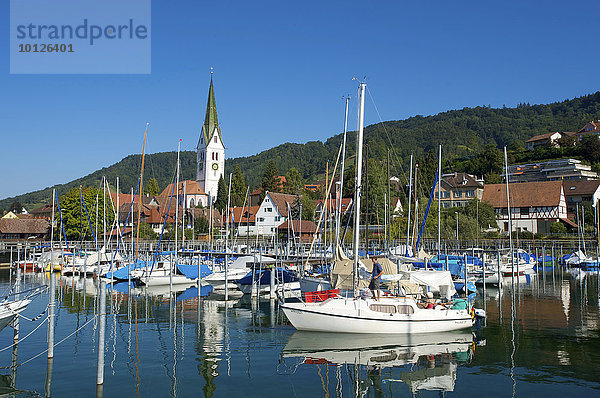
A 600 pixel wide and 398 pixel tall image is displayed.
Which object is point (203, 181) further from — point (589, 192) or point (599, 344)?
point (599, 344)

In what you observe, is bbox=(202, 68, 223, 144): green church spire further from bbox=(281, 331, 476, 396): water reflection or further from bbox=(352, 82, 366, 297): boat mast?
bbox=(281, 331, 476, 396): water reflection

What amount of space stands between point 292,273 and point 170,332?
51.5 ft

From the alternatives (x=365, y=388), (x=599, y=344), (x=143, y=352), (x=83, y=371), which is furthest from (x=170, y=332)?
(x=599, y=344)

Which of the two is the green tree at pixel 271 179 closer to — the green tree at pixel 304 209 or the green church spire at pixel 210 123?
the green tree at pixel 304 209

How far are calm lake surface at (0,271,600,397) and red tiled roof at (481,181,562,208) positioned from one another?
236 feet

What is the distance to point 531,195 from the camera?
100 meters

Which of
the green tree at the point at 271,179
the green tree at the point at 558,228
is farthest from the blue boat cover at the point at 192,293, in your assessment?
the green tree at the point at 271,179

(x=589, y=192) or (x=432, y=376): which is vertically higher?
(x=589, y=192)

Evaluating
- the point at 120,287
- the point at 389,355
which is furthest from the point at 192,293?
the point at 389,355

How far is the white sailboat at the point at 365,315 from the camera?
2338 cm

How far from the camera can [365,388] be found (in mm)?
17281

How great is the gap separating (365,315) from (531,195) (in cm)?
8740

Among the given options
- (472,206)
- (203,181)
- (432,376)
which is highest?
(203,181)

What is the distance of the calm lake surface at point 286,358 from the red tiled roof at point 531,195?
236 feet
